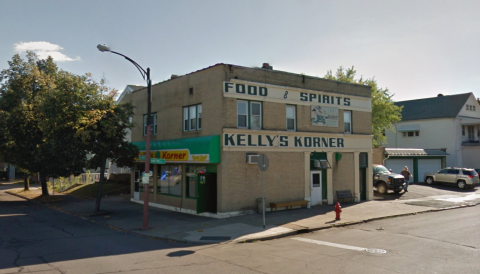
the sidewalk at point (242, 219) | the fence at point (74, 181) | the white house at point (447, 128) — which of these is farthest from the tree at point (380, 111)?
the fence at point (74, 181)

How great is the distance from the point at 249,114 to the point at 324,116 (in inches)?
205

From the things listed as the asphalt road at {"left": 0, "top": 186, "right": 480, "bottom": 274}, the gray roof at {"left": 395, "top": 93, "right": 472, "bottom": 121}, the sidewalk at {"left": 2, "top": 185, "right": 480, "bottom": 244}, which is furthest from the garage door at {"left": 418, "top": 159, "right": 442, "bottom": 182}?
the asphalt road at {"left": 0, "top": 186, "right": 480, "bottom": 274}

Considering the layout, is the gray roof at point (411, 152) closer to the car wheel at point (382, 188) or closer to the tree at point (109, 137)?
the car wheel at point (382, 188)

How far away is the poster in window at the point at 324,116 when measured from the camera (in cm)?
2058

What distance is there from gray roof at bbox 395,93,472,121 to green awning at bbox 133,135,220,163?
35081mm

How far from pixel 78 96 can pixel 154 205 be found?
7.55m

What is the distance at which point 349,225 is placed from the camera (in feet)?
51.0

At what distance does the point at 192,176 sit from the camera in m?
18.7

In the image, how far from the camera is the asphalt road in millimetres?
8844

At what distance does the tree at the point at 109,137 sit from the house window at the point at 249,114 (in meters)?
5.76

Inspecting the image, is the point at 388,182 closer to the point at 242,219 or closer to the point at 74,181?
the point at 242,219

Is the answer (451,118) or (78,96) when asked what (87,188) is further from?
(451,118)

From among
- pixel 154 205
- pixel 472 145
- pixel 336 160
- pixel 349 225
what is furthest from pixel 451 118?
pixel 154 205

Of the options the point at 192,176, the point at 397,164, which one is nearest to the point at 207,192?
the point at 192,176
